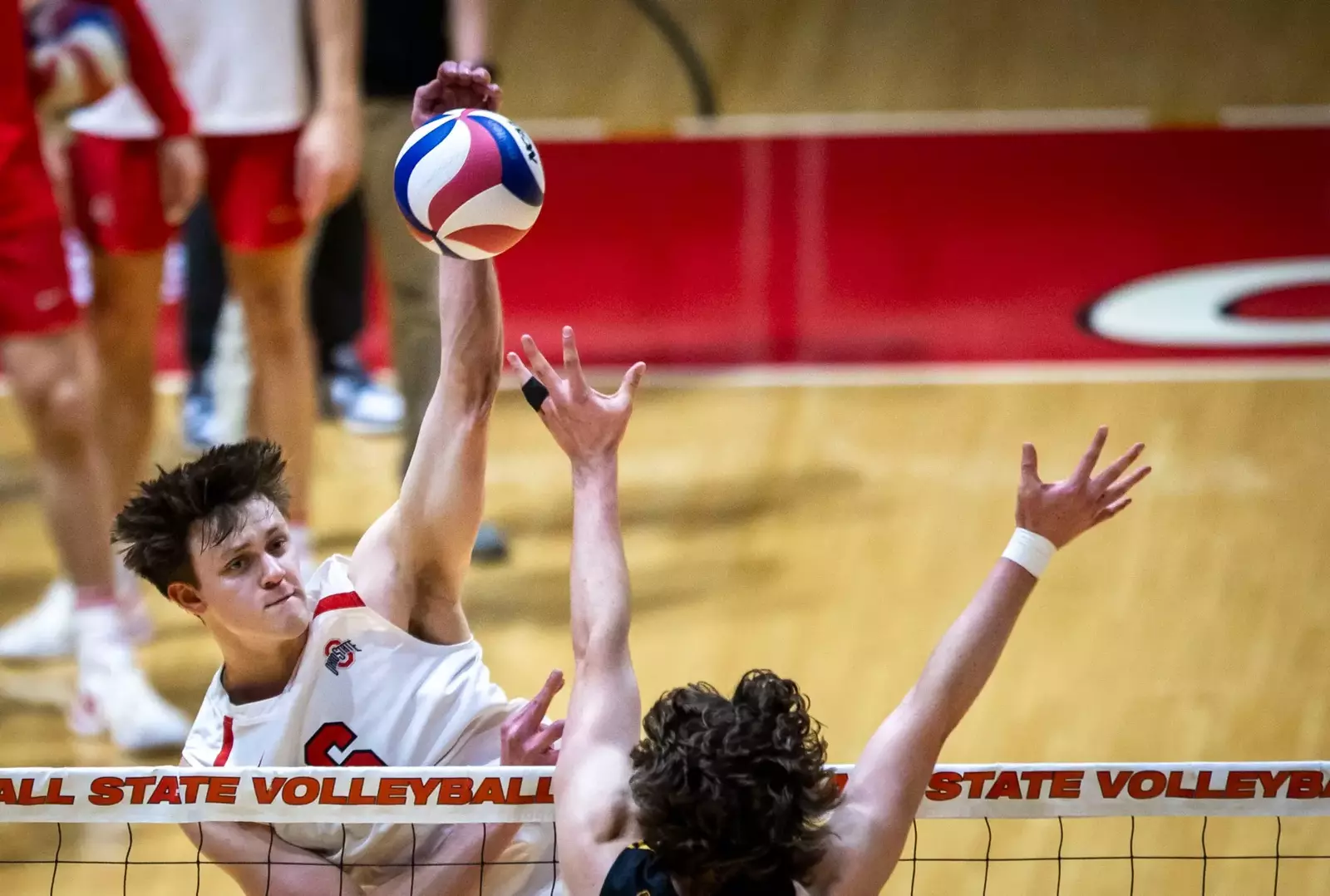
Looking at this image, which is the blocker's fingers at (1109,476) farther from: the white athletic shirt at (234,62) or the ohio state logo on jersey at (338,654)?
the white athletic shirt at (234,62)

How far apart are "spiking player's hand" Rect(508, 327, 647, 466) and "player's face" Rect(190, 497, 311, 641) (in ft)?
1.72

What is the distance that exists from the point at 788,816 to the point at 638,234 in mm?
6954

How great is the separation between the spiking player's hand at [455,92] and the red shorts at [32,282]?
1.74m

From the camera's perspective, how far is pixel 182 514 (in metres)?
2.78

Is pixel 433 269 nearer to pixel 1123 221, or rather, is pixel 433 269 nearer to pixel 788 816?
pixel 788 816

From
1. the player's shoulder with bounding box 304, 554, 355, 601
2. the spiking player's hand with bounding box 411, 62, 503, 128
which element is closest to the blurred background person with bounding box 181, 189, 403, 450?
the spiking player's hand with bounding box 411, 62, 503, 128

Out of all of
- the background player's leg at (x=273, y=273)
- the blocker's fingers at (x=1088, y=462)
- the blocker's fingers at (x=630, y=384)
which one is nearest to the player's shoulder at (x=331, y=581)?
the blocker's fingers at (x=630, y=384)

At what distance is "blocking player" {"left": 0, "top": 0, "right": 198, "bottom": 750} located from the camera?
4.41m

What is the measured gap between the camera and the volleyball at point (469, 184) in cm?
299

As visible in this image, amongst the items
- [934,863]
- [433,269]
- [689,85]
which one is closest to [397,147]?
[433,269]

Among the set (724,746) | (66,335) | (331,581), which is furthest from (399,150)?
(724,746)

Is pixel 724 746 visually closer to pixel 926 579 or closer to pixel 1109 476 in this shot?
pixel 1109 476

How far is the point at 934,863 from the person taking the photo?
4.04 metres

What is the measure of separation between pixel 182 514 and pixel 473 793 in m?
0.66
